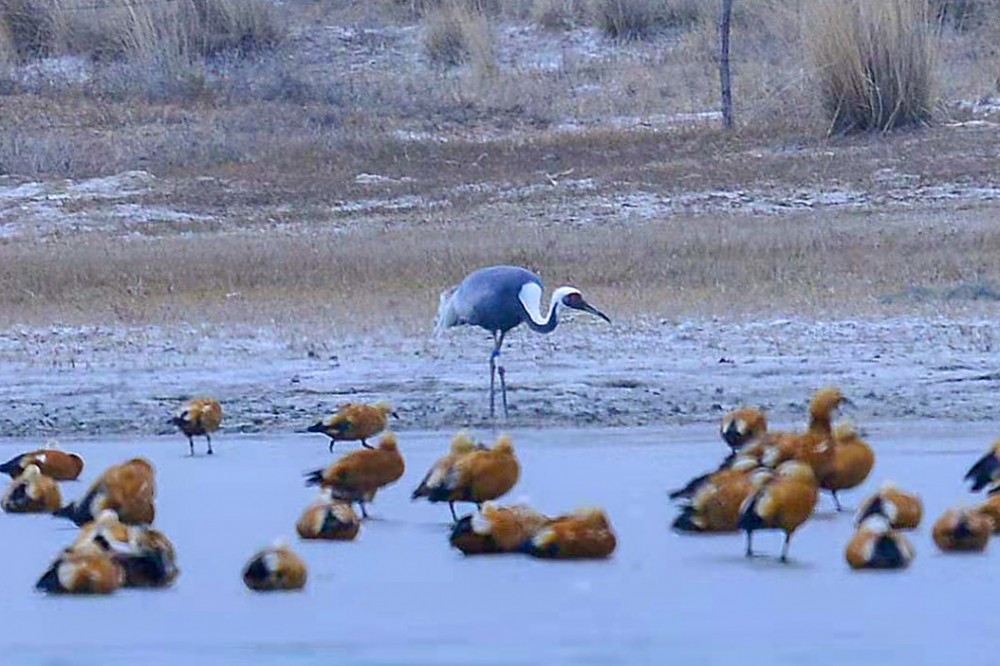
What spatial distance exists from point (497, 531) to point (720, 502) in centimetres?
75

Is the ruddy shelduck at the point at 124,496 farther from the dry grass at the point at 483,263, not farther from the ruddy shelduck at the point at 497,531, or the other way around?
the dry grass at the point at 483,263

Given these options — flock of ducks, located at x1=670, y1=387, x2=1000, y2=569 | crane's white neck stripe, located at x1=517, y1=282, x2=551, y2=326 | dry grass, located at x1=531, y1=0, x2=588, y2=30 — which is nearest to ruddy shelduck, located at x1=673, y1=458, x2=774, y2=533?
flock of ducks, located at x1=670, y1=387, x2=1000, y2=569

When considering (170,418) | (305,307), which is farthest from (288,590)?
(305,307)

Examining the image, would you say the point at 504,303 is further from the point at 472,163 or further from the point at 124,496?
the point at 472,163

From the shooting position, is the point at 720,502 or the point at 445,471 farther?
the point at 445,471

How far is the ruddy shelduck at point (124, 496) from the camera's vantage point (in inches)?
287

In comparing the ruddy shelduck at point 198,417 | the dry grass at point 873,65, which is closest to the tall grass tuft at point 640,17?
the dry grass at point 873,65

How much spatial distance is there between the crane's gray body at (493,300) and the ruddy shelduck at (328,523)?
9.53 ft

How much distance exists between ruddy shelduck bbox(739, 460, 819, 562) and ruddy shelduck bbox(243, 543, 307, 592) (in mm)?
1352

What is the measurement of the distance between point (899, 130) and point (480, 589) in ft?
43.8

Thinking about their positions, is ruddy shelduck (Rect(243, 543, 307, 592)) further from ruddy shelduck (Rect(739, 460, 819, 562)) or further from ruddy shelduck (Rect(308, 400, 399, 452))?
ruddy shelduck (Rect(308, 400, 399, 452))

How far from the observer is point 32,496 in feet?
26.0

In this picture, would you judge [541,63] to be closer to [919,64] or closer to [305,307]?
[919,64]

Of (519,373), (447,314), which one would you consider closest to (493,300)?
(447,314)
